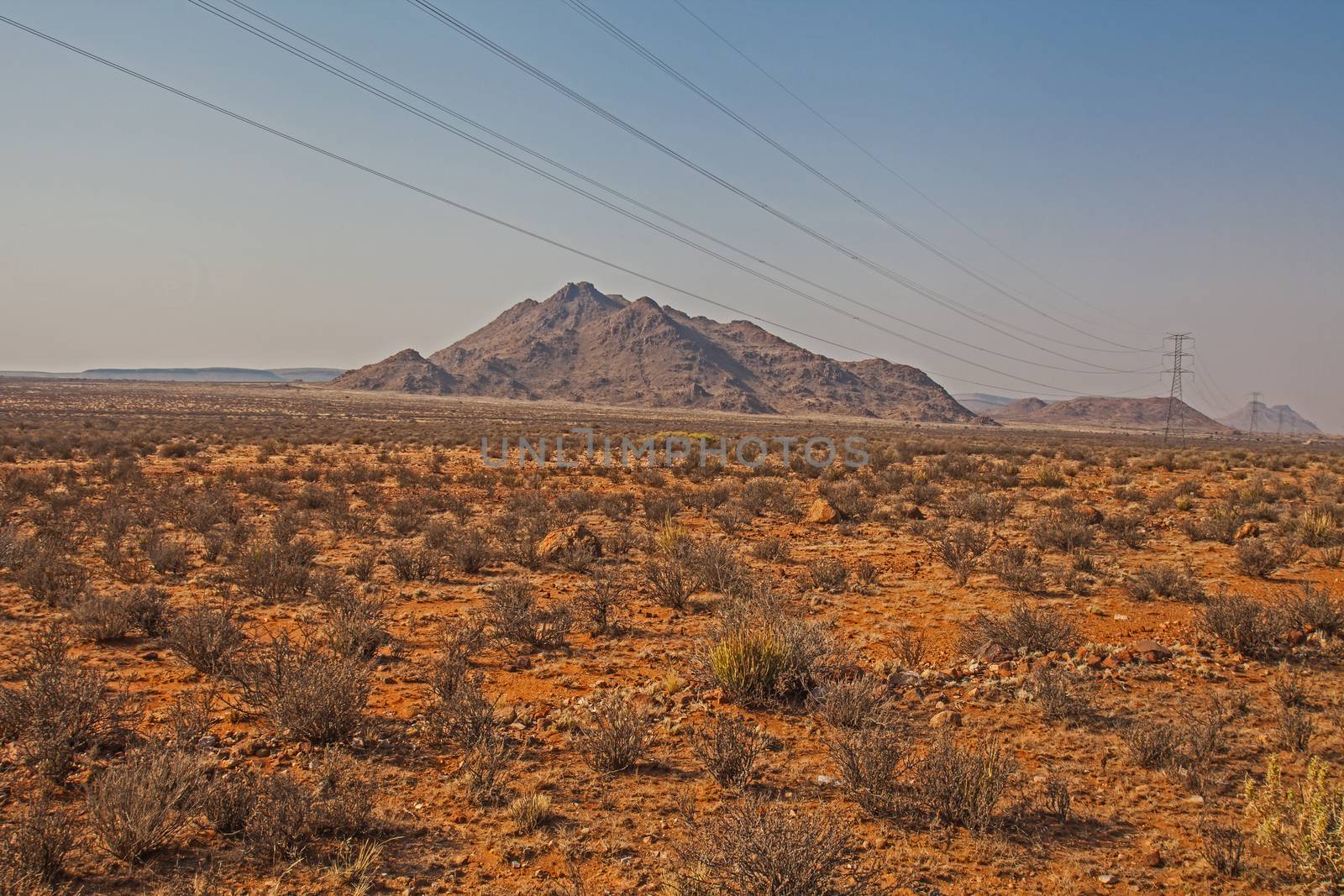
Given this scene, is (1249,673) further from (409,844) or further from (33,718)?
(33,718)

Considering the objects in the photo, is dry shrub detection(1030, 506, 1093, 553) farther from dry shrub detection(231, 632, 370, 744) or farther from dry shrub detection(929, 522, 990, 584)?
dry shrub detection(231, 632, 370, 744)

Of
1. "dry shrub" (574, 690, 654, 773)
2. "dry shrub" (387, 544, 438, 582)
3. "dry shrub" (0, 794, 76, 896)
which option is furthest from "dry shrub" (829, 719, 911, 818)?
"dry shrub" (387, 544, 438, 582)

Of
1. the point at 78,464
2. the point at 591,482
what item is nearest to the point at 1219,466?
the point at 591,482

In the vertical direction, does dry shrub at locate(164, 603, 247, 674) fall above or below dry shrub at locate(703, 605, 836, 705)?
below

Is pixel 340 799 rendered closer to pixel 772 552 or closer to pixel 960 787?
pixel 960 787

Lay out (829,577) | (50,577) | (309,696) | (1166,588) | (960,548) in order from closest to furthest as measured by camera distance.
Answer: (309,696)
(50,577)
(1166,588)
(829,577)
(960,548)

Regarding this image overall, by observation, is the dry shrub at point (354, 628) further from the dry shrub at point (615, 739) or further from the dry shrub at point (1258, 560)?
the dry shrub at point (1258, 560)

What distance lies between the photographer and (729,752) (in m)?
4.72

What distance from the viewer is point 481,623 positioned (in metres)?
7.40

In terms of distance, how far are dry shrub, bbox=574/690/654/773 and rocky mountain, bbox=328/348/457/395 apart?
15960 centimetres

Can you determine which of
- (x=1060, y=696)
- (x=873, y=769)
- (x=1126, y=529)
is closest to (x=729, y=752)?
(x=873, y=769)

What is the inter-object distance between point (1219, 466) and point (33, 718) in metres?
34.6

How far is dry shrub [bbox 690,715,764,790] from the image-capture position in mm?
4676

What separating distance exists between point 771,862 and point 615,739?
1786 millimetres
